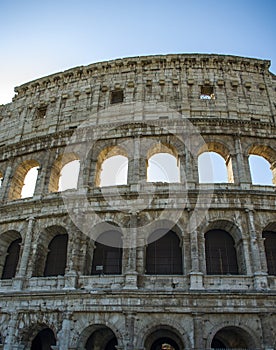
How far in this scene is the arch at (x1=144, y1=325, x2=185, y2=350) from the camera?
39.0ft

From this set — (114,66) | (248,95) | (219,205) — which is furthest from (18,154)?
(248,95)

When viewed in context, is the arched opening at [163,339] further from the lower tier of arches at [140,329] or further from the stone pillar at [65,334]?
the stone pillar at [65,334]

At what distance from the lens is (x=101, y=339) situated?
1252 centimetres

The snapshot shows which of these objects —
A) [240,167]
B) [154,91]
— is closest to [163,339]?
[240,167]

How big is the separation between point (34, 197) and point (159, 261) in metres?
6.52

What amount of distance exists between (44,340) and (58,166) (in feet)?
26.1

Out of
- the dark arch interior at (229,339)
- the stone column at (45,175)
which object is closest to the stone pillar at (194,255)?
the dark arch interior at (229,339)

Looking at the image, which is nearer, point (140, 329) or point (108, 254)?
point (140, 329)

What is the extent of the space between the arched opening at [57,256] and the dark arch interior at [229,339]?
679cm

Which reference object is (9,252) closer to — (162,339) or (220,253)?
(162,339)

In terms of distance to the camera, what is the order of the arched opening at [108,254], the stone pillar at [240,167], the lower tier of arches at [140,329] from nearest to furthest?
the lower tier of arches at [140,329]
the arched opening at [108,254]
the stone pillar at [240,167]

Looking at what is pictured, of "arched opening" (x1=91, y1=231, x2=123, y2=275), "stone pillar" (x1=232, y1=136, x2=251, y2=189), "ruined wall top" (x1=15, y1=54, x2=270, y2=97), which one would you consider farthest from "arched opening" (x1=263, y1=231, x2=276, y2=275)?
"ruined wall top" (x1=15, y1=54, x2=270, y2=97)

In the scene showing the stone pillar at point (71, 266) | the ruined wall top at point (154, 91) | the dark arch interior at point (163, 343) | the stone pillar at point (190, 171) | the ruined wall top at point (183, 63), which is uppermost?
the ruined wall top at point (183, 63)

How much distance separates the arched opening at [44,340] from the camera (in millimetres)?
13163
